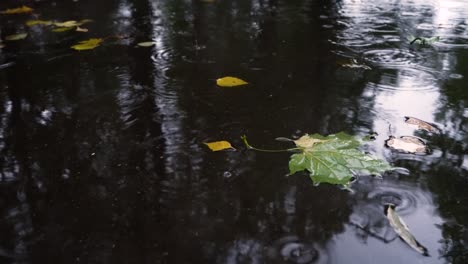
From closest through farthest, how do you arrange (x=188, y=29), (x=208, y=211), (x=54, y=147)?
1. (x=208, y=211)
2. (x=54, y=147)
3. (x=188, y=29)

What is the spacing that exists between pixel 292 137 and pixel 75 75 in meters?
1.23

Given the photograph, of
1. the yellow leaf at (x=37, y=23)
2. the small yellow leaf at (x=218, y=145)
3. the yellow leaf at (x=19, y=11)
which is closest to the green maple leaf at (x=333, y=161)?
the small yellow leaf at (x=218, y=145)

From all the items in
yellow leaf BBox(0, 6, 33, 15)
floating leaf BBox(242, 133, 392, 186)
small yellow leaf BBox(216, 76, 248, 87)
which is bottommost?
floating leaf BBox(242, 133, 392, 186)

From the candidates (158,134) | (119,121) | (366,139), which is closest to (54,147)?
(119,121)

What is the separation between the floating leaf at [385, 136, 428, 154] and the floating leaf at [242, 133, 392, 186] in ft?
0.37

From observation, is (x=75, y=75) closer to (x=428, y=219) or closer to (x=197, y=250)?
(x=197, y=250)

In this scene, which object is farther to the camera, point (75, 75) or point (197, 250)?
point (75, 75)

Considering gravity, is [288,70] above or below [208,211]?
above

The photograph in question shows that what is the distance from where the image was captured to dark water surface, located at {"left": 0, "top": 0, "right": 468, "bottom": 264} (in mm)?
1019

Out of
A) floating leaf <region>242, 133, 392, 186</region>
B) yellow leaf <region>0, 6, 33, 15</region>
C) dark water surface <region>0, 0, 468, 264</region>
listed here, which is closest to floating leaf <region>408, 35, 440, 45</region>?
dark water surface <region>0, 0, 468, 264</region>

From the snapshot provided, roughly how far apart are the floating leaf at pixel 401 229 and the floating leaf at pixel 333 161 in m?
0.15

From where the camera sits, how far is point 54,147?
1.43 metres

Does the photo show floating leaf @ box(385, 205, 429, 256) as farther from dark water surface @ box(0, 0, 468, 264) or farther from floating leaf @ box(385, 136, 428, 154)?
floating leaf @ box(385, 136, 428, 154)

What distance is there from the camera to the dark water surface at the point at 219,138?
102cm
